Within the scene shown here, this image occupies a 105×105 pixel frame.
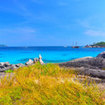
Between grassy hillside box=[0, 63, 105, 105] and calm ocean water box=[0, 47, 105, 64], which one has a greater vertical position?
grassy hillside box=[0, 63, 105, 105]

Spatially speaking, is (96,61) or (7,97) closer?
(7,97)

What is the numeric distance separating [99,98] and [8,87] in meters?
2.49

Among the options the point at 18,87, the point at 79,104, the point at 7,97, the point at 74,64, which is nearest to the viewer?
the point at 79,104

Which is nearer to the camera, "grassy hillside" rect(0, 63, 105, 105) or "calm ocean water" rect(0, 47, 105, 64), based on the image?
"grassy hillside" rect(0, 63, 105, 105)

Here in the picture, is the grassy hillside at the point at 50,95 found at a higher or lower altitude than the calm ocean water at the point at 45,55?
higher

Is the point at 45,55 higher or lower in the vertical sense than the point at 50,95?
lower

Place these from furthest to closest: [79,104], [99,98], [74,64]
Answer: [74,64], [99,98], [79,104]

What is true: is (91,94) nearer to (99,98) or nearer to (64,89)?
(99,98)

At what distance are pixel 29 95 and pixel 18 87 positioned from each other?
0.63 metres

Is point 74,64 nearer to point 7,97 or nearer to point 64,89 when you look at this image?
point 64,89

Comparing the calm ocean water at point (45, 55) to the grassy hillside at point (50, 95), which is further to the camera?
the calm ocean water at point (45, 55)

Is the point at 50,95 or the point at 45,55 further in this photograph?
the point at 45,55

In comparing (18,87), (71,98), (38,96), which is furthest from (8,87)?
(71,98)

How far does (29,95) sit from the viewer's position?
3.14m
